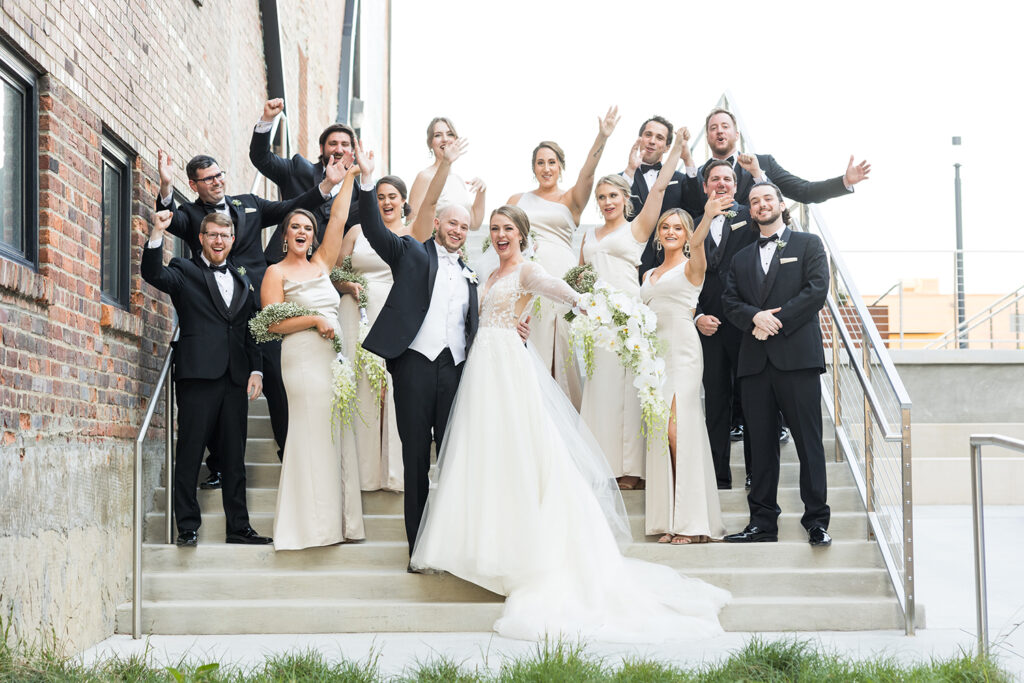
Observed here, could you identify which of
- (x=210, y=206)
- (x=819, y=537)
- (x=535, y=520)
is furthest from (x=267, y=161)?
(x=819, y=537)

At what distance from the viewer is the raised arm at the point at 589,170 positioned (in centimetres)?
731

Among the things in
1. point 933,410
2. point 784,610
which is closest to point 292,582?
point 784,610

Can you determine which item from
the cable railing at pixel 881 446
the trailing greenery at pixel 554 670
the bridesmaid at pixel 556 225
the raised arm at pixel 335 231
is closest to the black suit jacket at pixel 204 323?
the raised arm at pixel 335 231

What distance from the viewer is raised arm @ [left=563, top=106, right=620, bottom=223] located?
24.0 feet

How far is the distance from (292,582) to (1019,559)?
543 cm

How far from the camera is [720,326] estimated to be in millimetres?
7004

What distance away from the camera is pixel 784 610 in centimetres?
577

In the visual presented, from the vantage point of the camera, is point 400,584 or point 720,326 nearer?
point 400,584

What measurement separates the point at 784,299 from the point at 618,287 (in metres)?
1.20

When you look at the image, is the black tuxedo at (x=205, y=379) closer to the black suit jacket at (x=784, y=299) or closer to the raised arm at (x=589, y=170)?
the raised arm at (x=589, y=170)

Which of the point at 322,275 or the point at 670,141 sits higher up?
the point at 670,141

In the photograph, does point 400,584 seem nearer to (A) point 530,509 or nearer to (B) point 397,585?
(B) point 397,585

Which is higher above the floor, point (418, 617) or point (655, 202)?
point (655, 202)

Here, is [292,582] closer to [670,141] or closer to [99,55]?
[99,55]
